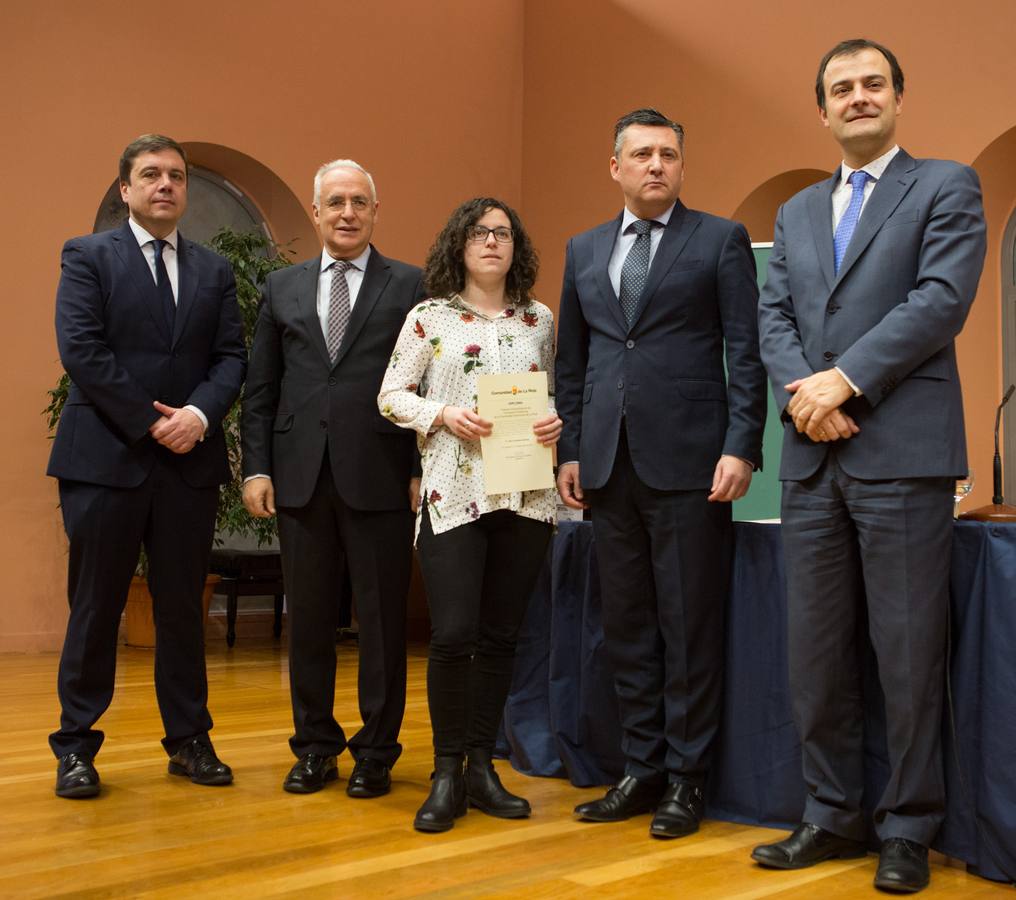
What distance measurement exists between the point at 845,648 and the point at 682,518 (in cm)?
47

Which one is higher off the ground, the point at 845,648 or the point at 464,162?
the point at 464,162

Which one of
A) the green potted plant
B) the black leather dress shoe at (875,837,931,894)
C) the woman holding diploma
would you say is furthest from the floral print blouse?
the green potted plant

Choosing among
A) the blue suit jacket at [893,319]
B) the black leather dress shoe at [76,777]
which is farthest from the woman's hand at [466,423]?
the black leather dress shoe at [76,777]

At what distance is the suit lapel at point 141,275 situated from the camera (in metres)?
3.20

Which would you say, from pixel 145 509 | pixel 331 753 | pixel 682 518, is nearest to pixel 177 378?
pixel 145 509

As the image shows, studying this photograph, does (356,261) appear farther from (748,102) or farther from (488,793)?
(748,102)

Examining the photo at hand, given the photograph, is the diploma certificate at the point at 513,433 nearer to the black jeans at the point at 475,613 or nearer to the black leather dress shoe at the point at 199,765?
the black jeans at the point at 475,613

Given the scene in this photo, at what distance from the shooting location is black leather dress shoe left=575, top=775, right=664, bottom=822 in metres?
2.87

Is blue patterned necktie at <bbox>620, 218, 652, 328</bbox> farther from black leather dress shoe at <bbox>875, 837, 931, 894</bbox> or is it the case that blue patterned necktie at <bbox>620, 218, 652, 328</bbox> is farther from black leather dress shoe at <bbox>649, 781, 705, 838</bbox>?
black leather dress shoe at <bbox>875, 837, 931, 894</bbox>

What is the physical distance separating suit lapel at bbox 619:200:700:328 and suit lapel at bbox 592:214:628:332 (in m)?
0.05

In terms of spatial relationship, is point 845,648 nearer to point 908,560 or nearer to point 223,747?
Answer: point 908,560

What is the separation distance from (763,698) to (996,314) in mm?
4331

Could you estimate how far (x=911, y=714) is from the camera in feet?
7.98

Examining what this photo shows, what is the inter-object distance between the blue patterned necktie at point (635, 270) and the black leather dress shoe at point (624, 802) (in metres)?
1.11
